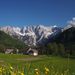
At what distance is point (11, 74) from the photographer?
5.63 meters

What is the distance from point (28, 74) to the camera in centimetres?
733

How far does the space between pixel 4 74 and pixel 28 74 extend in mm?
910

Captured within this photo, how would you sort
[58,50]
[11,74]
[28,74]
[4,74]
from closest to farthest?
[11,74]
[4,74]
[28,74]
[58,50]

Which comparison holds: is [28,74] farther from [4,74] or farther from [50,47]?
[50,47]

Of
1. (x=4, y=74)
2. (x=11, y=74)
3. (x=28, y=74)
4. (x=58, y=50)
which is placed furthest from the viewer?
(x=58, y=50)

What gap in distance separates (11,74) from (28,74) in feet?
5.68

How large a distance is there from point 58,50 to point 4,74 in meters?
175

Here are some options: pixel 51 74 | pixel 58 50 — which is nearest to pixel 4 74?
pixel 51 74

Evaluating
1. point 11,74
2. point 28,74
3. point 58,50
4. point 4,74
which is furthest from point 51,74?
point 58,50

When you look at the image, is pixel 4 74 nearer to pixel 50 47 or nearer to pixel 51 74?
pixel 51 74

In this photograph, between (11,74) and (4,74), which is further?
(4,74)

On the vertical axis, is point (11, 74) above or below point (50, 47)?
below

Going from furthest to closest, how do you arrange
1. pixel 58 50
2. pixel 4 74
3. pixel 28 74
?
pixel 58 50 < pixel 28 74 < pixel 4 74

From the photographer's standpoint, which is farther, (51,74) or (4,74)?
(51,74)
